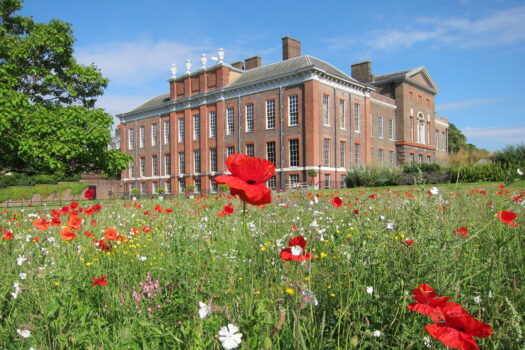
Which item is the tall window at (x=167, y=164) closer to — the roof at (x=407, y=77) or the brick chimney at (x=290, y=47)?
the brick chimney at (x=290, y=47)

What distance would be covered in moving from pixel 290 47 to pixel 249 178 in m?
32.2

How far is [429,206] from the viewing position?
2359 millimetres

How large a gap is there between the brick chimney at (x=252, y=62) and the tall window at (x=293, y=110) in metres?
8.30

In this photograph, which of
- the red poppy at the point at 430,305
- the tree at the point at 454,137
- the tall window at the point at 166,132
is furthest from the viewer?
the tree at the point at 454,137

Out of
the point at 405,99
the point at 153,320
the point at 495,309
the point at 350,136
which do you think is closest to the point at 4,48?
the point at 153,320

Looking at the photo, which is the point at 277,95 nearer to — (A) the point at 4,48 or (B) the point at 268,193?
(A) the point at 4,48

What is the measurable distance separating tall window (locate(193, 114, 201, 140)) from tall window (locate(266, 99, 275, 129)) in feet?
26.6

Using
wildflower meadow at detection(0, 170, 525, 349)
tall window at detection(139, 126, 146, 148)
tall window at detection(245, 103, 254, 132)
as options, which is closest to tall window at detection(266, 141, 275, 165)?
tall window at detection(245, 103, 254, 132)

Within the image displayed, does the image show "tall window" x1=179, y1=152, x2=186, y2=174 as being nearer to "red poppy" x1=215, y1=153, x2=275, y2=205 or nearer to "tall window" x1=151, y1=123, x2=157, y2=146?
"tall window" x1=151, y1=123, x2=157, y2=146

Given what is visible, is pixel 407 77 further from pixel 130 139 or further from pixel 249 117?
pixel 130 139

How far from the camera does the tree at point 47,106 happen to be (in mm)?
14789

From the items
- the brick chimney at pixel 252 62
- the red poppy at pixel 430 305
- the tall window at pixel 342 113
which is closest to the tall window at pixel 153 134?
the brick chimney at pixel 252 62

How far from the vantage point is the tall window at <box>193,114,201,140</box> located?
3478 cm

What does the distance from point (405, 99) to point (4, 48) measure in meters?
33.4
